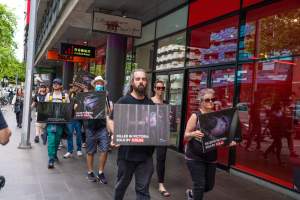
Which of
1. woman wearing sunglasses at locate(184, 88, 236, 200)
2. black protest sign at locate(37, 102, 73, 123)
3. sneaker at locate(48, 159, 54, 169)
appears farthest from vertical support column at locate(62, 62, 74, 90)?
woman wearing sunglasses at locate(184, 88, 236, 200)

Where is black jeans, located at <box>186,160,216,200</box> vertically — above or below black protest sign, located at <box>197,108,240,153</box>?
below

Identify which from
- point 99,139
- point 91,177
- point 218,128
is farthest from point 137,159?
point 91,177

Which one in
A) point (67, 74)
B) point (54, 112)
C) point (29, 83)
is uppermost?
point (67, 74)

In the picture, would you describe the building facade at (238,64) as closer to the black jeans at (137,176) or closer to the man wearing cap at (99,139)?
the black jeans at (137,176)

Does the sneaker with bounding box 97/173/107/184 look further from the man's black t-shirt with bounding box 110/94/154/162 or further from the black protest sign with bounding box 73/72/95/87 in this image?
the black protest sign with bounding box 73/72/95/87

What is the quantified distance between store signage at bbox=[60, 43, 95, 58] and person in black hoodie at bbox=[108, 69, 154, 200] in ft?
43.0

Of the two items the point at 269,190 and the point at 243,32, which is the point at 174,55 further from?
the point at 269,190

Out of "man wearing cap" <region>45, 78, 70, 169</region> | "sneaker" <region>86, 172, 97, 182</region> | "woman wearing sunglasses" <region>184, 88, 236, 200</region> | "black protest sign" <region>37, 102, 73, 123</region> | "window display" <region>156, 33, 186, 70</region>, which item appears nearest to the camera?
"woman wearing sunglasses" <region>184, 88, 236, 200</region>

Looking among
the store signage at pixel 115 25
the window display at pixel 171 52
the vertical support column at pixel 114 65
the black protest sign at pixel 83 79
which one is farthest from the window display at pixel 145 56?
the black protest sign at pixel 83 79

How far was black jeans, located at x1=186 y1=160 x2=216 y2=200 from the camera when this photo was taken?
16.0 ft

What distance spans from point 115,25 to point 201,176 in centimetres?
716

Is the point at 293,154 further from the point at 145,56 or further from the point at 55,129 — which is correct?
the point at 145,56

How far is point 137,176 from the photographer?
4535 mm

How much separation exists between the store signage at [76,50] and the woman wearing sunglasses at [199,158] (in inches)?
→ 510
